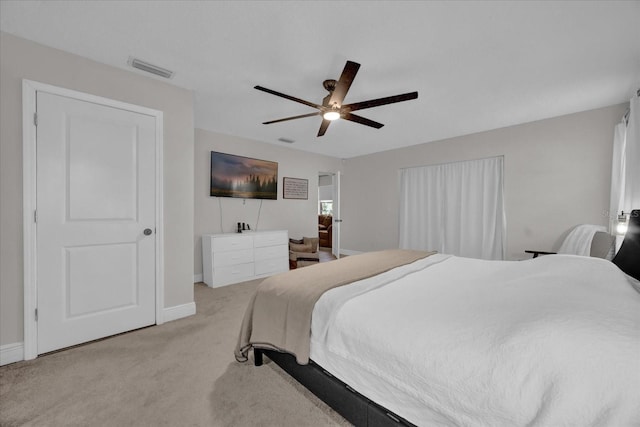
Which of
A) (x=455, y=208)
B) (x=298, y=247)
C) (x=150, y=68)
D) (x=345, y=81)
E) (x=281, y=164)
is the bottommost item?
(x=298, y=247)

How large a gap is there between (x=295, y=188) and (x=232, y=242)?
195 cm

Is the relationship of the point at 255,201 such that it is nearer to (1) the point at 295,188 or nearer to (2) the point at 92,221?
(1) the point at 295,188

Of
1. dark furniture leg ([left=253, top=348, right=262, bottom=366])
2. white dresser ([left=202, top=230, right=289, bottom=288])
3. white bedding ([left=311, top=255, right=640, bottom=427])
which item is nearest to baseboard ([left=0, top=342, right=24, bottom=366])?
dark furniture leg ([left=253, top=348, right=262, bottom=366])

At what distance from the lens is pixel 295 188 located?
546 cm

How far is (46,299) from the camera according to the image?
2.04 meters

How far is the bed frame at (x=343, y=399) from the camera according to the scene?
1138 mm

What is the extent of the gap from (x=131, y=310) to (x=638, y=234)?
401 centimetres

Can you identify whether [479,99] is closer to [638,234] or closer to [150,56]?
[638,234]

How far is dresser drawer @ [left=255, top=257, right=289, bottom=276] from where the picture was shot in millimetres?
4367

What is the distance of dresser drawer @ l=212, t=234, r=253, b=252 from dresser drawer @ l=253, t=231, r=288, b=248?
12cm

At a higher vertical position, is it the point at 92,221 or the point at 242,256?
the point at 92,221

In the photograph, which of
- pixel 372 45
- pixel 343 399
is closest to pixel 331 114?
pixel 372 45

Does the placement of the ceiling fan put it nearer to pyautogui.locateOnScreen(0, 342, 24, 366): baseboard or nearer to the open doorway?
pyautogui.locateOnScreen(0, 342, 24, 366): baseboard

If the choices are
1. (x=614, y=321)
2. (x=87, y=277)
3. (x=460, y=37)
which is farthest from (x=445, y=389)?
(x=87, y=277)
